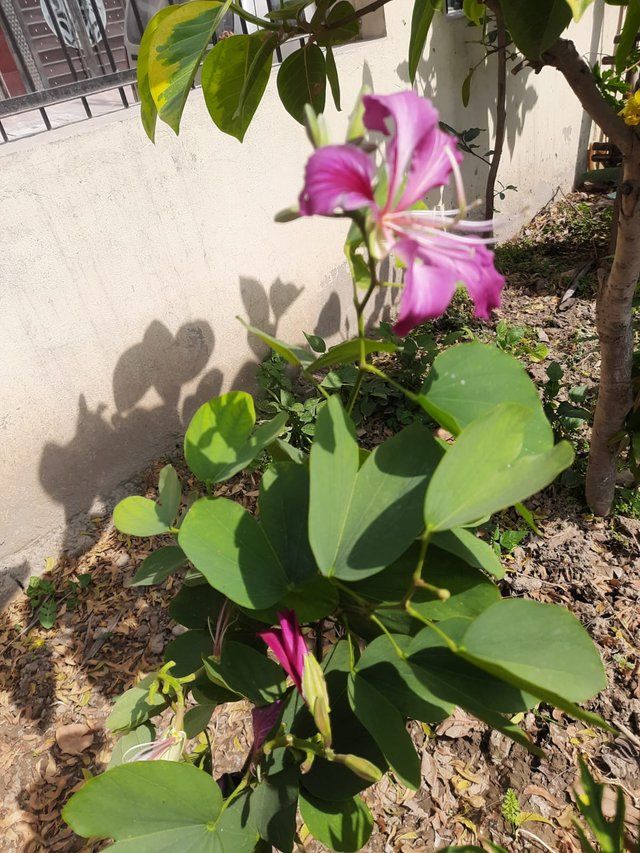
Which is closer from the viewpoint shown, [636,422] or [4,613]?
[636,422]

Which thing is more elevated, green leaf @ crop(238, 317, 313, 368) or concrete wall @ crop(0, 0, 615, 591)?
green leaf @ crop(238, 317, 313, 368)

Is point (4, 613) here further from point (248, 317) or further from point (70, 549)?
point (248, 317)

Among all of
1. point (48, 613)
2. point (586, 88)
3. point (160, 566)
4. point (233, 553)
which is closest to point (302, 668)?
point (233, 553)

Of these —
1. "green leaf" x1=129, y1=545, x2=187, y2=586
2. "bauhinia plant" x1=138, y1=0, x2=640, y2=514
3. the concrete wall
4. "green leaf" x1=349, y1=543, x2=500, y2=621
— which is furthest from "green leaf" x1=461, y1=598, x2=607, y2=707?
the concrete wall

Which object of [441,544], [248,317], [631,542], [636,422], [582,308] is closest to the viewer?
[441,544]

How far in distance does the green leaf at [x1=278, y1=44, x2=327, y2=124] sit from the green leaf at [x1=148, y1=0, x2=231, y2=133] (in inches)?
10.6

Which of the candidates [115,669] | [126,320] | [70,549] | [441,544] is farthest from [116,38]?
[441,544]

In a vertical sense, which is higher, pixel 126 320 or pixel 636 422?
pixel 126 320

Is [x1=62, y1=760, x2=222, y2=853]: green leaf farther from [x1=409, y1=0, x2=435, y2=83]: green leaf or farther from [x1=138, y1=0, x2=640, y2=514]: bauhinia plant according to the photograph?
[x1=409, y1=0, x2=435, y2=83]: green leaf

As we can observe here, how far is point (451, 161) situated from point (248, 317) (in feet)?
6.12

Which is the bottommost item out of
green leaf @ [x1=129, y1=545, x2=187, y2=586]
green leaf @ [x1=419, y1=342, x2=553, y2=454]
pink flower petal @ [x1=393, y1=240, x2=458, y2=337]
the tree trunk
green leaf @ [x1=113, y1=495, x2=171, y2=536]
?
the tree trunk

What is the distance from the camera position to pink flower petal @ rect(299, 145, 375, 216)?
366 millimetres

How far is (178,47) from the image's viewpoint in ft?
2.63

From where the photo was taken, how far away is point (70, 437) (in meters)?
1.91
